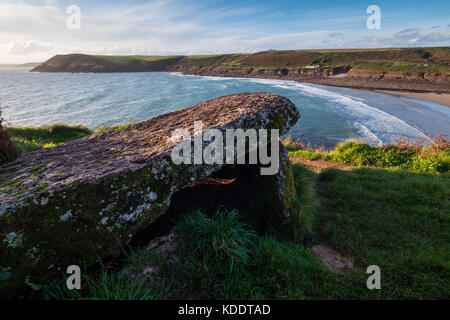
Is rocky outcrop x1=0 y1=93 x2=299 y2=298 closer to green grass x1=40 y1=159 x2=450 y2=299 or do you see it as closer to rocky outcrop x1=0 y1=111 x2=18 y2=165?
rocky outcrop x1=0 y1=111 x2=18 y2=165

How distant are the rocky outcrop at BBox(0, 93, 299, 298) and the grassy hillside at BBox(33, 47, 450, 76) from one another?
72552 mm

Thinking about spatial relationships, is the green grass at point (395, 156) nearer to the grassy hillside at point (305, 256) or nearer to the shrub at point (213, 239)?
the grassy hillside at point (305, 256)

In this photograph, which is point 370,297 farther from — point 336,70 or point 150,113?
point 336,70

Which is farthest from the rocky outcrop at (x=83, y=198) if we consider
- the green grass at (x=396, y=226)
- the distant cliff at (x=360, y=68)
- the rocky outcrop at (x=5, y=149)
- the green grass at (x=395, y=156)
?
the distant cliff at (x=360, y=68)

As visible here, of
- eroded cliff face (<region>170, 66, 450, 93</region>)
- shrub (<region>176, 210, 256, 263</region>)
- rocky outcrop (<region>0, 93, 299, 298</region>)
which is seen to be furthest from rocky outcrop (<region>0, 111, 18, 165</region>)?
eroded cliff face (<region>170, 66, 450, 93</region>)

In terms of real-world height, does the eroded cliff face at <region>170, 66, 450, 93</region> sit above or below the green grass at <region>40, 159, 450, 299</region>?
above

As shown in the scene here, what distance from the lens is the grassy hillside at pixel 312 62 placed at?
6309 cm

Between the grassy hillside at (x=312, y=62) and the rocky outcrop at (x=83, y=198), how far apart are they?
72552 millimetres

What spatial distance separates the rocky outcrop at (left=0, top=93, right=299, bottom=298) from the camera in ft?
7.43

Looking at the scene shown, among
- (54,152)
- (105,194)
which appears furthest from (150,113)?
(105,194)

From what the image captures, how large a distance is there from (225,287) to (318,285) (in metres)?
1.45

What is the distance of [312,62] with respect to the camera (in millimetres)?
88062

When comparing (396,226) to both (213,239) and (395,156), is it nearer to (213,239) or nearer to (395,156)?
(213,239)

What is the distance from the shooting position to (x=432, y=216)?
5.25 m
